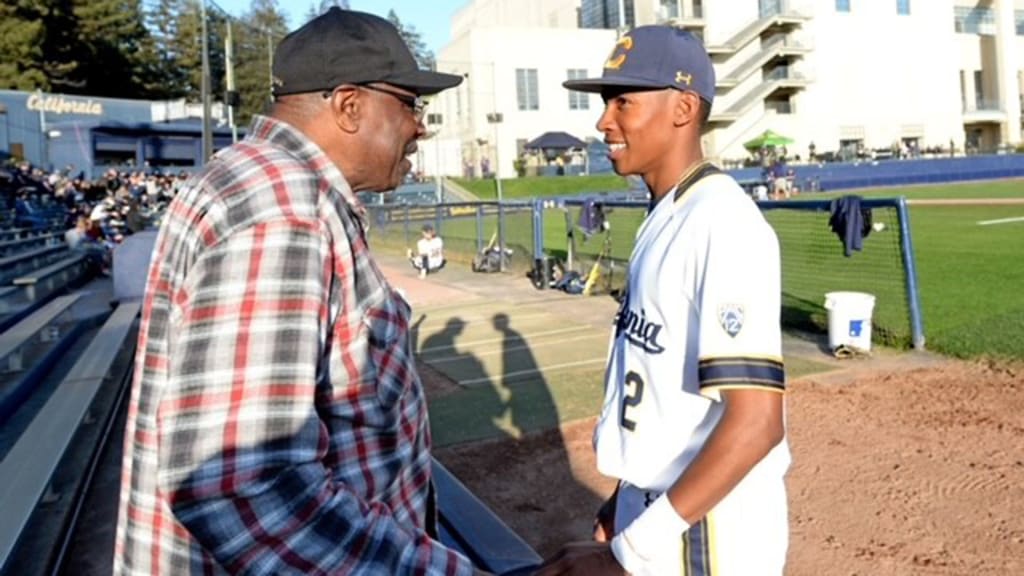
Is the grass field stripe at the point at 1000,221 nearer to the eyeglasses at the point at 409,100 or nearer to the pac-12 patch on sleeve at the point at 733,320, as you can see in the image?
the pac-12 patch on sleeve at the point at 733,320

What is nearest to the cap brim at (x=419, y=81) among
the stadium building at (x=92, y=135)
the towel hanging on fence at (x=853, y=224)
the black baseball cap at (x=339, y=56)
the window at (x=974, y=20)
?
the black baseball cap at (x=339, y=56)

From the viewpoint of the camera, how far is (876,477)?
16.3 ft

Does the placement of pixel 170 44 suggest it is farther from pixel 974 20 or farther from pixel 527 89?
pixel 974 20

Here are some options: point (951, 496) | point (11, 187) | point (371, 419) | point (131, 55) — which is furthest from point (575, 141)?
point (371, 419)

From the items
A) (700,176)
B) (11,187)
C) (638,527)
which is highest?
(11,187)

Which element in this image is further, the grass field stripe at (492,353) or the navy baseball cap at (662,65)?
the grass field stripe at (492,353)

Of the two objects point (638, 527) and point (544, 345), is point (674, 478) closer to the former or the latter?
point (638, 527)

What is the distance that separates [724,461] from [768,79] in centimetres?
6369

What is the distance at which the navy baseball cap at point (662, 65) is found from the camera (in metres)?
2.07

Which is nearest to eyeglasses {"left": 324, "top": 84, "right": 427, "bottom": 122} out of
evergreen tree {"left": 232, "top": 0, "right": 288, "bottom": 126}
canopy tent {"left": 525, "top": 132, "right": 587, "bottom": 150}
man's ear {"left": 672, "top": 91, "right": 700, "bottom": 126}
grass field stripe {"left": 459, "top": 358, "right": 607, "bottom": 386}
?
man's ear {"left": 672, "top": 91, "right": 700, "bottom": 126}

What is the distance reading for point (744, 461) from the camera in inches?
66.4

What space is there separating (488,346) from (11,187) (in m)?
20.0

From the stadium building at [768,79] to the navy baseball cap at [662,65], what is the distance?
5185 cm

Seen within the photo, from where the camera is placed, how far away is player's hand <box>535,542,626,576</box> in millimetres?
1681
